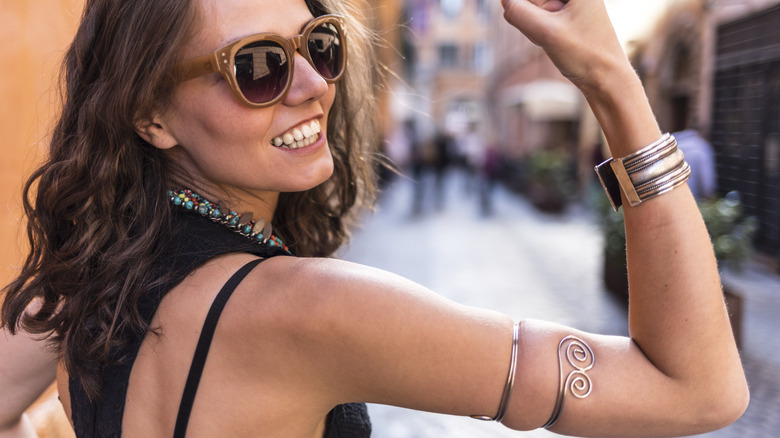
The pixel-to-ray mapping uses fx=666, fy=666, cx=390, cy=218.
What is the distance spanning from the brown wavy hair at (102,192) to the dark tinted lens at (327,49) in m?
0.13

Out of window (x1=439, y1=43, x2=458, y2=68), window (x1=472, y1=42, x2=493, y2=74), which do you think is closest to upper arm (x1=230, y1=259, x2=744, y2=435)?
window (x1=472, y1=42, x2=493, y2=74)

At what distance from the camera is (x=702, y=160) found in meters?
6.79

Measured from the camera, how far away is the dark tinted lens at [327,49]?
1318 millimetres

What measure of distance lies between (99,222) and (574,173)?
16.6 m

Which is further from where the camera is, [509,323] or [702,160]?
[702,160]

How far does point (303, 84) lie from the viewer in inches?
50.1

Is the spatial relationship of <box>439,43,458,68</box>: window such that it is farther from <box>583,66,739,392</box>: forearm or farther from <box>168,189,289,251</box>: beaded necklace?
<box>583,66,739,392</box>: forearm

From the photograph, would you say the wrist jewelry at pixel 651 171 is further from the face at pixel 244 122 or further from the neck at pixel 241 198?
the neck at pixel 241 198

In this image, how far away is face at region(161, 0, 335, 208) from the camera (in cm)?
120

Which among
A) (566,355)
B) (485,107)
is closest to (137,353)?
(566,355)

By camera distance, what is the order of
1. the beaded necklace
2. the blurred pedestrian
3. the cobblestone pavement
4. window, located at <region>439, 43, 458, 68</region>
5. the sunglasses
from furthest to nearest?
Result: window, located at <region>439, 43, 458, 68</region> → the blurred pedestrian → the cobblestone pavement → the beaded necklace → the sunglasses

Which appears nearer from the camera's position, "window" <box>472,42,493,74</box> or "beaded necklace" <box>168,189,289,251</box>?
"beaded necklace" <box>168,189,289,251</box>

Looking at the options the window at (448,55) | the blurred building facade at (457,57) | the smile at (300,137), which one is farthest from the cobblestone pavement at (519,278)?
the window at (448,55)

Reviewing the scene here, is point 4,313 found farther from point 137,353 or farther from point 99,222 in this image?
point 137,353
